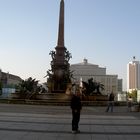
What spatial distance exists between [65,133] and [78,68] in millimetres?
153728

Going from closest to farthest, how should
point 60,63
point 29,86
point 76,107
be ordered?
point 76,107 → point 60,63 → point 29,86

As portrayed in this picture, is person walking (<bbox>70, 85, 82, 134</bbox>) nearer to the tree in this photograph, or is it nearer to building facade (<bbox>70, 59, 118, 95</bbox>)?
the tree

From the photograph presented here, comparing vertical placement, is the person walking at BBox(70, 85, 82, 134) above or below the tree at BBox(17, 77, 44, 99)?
below

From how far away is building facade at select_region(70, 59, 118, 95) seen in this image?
159 m

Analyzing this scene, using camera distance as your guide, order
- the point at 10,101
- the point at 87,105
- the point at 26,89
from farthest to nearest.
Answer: the point at 26,89
the point at 10,101
the point at 87,105

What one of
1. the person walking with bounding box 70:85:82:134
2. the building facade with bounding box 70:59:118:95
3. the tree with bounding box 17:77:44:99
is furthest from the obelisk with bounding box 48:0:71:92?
the building facade with bounding box 70:59:118:95

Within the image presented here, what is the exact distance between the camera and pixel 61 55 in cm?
5262

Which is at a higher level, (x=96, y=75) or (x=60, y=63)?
(x=96, y=75)

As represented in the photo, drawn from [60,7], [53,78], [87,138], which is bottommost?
[87,138]

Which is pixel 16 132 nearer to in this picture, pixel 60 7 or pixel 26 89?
pixel 60 7

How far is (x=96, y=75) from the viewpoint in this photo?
16275 centimetres

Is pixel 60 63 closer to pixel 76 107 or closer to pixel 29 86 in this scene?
pixel 29 86

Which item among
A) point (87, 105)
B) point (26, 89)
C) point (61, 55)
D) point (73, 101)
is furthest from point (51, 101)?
point (73, 101)

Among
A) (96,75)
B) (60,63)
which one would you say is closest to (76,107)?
(60,63)
